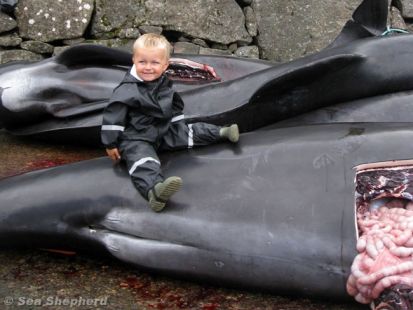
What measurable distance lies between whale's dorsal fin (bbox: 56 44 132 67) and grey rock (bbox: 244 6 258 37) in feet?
13.5

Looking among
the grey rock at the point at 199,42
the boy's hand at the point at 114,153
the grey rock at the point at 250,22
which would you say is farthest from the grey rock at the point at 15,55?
the boy's hand at the point at 114,153

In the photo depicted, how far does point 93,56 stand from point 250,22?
4343 millimetres

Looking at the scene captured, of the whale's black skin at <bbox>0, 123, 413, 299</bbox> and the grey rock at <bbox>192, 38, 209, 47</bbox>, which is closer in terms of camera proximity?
the whale's black skin at <bbox>0, 123, 413, 299</bbox>

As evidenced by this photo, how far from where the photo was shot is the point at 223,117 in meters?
4.68

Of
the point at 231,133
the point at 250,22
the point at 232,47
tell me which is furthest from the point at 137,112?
the point at 250,22

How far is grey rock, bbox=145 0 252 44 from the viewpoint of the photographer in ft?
30.7

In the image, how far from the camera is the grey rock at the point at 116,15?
364 inches

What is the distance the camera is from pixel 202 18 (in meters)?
9.49

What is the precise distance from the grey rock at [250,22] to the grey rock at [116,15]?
1445 millimetres

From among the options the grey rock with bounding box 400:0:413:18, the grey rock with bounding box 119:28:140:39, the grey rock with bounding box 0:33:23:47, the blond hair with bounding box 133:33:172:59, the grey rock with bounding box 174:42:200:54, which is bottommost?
the grey rock with bounding box 174:42:200:54

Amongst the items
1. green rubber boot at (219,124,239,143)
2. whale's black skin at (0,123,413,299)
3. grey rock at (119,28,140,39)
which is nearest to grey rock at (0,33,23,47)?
grey rock at (119,28,140,39)

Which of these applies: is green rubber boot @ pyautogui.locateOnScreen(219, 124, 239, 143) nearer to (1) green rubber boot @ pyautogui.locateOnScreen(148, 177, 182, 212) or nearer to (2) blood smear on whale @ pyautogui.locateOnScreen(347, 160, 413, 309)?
(1) green rubber boot @ pyautogui.locateOnScreen(148, 177, 182, 212)

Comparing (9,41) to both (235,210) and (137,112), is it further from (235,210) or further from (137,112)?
(235,210)

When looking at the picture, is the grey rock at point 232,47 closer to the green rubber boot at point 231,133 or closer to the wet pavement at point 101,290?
the green rubber boot at point 231,133
